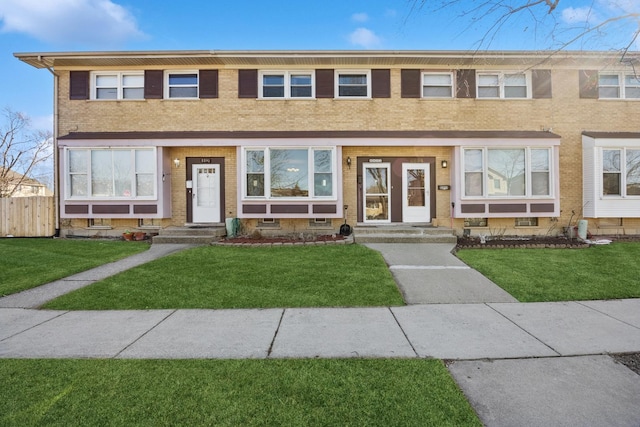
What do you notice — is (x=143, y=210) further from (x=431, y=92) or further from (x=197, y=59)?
(x=431, y=92)

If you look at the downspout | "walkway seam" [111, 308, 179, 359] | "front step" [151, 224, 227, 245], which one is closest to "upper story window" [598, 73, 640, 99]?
"front step" [151, 224, 227, 245]

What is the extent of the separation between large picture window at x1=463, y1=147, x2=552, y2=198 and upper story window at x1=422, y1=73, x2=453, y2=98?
2.44 m

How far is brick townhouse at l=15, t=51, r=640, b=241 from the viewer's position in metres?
11.7

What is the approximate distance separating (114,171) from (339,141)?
8058 millimetres

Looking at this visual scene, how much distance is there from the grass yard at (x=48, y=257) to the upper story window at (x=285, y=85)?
6960mm

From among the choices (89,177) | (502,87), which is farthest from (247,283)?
(502,87)

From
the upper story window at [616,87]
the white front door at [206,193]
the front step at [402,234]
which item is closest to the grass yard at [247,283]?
the front step at [402,234]

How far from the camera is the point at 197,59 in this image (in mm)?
11984

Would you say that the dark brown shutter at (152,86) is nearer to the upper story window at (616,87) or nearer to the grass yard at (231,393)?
the grass yard at (231,393)

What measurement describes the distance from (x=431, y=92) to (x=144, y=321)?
11917mm

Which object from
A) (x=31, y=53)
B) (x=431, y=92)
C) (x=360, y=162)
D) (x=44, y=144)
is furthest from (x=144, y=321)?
(x=44, y=144)

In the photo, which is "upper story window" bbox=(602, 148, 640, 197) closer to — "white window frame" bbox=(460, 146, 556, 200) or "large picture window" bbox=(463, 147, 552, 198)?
"white window frame" bbox=(460, 146, 556, 200)

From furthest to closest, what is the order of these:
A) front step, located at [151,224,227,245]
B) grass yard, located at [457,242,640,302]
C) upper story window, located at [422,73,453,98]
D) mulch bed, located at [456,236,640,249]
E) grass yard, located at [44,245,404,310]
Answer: upper story window, located at [422,73,453,98] → front step, located at [151,224,227,245] → mulch bed, located at [456,236,640,249] → grass yard, located at [457,242,640,302] → grass yard, located at [44,245,404,310]

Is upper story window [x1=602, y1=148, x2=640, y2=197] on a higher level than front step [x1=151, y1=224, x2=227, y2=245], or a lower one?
higher
